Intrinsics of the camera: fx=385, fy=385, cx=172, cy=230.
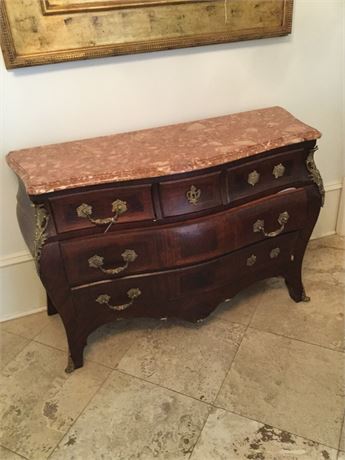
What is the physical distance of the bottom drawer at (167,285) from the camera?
4.83 feet

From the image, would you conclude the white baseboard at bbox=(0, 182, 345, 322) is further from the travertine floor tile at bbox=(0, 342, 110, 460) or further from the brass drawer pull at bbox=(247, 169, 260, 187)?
the brass drawer pull at bbox=(247, 169, 260, 187)

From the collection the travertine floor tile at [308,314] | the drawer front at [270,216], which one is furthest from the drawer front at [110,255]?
the travertine floor tile at [308,314]

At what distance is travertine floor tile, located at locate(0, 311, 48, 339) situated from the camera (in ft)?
6.10

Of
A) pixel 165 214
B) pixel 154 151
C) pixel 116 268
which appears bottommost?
pixel 116 268

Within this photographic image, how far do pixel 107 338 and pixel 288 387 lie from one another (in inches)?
32.0

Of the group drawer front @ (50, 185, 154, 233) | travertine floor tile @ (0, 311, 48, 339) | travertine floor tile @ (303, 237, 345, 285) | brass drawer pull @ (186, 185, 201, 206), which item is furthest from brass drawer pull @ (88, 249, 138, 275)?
travertine floor tile @ (303, 237, 345, 285)

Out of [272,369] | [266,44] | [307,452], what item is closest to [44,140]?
[266,44]

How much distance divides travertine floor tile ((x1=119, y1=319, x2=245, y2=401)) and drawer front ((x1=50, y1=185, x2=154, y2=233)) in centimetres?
67

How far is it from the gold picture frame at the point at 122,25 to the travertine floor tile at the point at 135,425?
1325mm

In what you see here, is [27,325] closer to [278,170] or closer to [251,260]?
[251,260]

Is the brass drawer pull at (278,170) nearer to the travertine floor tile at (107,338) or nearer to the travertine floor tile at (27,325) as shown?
the travertine floor tile at (107,338)

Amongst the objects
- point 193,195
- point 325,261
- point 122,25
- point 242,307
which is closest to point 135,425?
point 242,307

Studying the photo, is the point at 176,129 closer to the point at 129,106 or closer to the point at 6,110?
the point at 129,106

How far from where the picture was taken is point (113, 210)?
1.32 m
